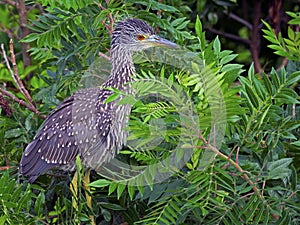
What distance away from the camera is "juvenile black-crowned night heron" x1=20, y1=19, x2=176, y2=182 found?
3770 millimetres

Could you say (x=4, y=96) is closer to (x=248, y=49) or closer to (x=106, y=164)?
(x=106, y=164)

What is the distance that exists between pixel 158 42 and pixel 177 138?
85cm

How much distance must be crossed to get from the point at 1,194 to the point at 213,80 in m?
1.08

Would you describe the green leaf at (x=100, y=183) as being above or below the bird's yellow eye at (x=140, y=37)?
below

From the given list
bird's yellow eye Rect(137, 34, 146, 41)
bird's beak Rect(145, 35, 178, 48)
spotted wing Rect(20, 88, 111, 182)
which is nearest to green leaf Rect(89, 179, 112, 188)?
spotted wing Rect(20, 88, 111, 182)

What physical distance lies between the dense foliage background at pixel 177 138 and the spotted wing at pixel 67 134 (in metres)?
0.11

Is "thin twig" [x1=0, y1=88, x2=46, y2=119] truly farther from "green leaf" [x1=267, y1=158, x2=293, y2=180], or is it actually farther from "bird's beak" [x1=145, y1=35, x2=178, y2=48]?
"green leaf" [x1=267, y1=158, x2=293, y2=180]

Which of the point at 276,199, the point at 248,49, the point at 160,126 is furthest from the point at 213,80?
the point at 248,49

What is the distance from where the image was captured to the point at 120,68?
3879mm

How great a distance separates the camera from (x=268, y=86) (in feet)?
9.66

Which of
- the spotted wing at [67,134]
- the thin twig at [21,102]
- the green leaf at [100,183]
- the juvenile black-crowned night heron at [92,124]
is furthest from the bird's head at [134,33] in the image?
the green leaf at [100,183]

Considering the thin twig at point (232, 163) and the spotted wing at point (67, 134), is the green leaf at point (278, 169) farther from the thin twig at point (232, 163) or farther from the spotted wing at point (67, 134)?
the spotted wing at point (67, 134)

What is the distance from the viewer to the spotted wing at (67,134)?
3816 mm

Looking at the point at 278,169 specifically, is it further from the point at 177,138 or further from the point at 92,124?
the point at 92,124
